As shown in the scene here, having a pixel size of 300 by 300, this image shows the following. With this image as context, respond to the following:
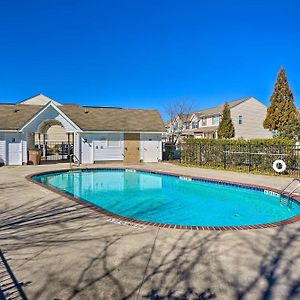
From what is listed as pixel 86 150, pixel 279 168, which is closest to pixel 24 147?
pixel 86 150

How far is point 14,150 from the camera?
20.3 meters

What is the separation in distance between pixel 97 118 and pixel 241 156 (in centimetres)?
1341

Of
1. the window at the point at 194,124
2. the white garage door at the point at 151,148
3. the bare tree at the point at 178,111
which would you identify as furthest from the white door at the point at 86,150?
the window at the point at 194,124

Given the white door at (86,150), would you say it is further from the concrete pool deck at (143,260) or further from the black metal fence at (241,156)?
the concrete pool deck at (143,260)

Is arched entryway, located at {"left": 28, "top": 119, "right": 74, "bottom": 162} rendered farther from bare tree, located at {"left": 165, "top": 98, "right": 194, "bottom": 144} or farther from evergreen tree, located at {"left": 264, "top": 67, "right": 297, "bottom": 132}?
evergreen tree, located at {"left": 264, "top": 67, "right": 297, "bottom": 132}

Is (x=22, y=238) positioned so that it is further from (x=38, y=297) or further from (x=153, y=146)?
(x=153, y=146)

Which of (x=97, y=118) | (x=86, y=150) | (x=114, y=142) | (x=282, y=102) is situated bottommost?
(x=86, y=150)

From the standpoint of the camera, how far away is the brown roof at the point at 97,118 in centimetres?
2161

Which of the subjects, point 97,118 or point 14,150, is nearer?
point 14,150

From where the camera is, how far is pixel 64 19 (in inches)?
730

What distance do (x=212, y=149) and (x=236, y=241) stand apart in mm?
14435

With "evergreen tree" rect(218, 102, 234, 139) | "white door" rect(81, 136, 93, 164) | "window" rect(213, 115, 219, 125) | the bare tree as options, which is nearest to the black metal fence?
"white door" rect(81, 136, 93, 164)

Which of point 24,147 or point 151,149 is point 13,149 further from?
point 151,149

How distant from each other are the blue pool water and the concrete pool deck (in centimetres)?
272
